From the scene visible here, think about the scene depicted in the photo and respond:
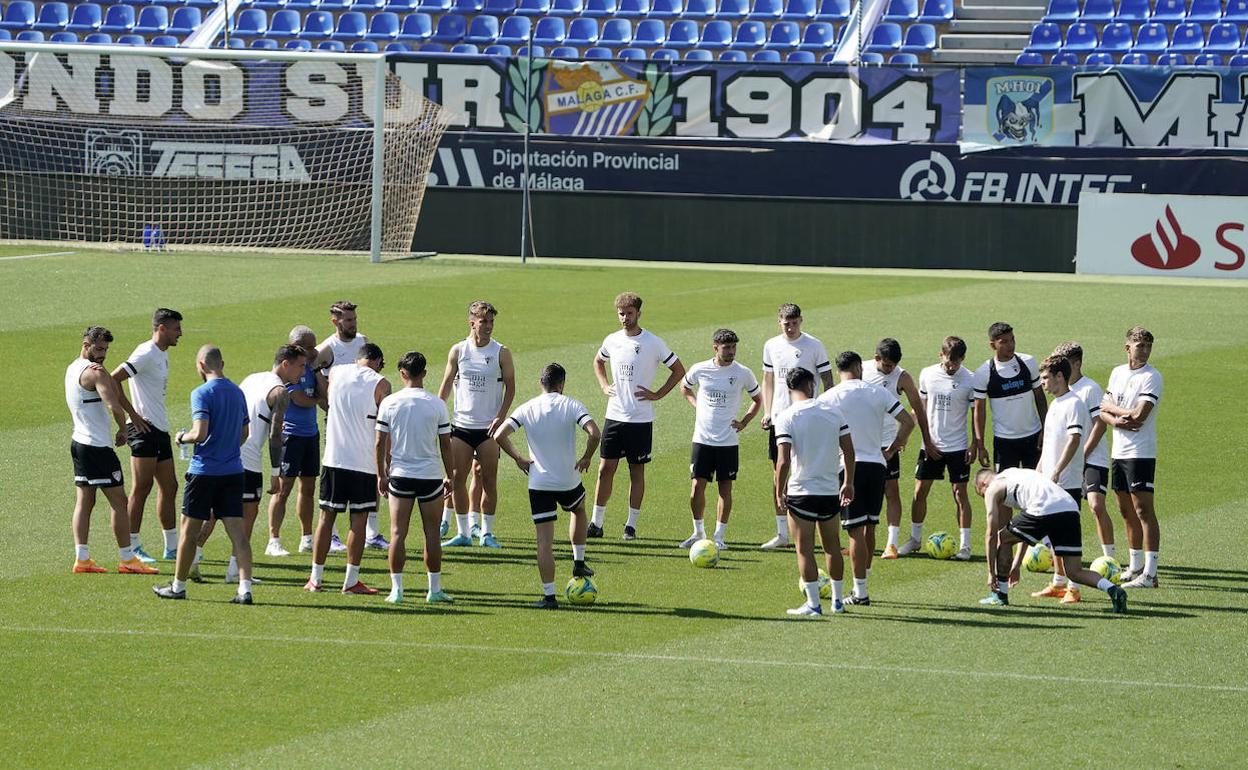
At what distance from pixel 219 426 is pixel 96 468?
1.81 metres

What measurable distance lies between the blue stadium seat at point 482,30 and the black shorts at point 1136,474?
31.8 m

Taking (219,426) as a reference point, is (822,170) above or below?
above

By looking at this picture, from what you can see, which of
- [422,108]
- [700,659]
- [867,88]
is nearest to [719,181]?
[867,88]

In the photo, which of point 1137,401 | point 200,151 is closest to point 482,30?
point 200,151

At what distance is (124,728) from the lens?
31.7 feet

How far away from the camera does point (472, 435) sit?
15.4 meters

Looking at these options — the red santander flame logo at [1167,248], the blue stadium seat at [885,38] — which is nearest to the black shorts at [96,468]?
the red santander flame logo at [1167,248]

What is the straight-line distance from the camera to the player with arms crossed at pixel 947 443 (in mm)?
15141

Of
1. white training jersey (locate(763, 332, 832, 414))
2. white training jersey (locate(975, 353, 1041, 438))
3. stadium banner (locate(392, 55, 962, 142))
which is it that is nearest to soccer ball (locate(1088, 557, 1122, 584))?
white training jersey (locate(975, 353, 1041, 438))

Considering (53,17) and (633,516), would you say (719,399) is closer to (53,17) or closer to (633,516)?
(633,516)

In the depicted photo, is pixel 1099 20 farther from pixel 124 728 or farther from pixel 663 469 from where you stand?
pixel 124 728

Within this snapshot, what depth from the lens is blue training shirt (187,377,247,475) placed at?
40.9ft

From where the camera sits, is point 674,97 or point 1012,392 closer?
point 1012,392

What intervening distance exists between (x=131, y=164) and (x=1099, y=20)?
22.4 meters
